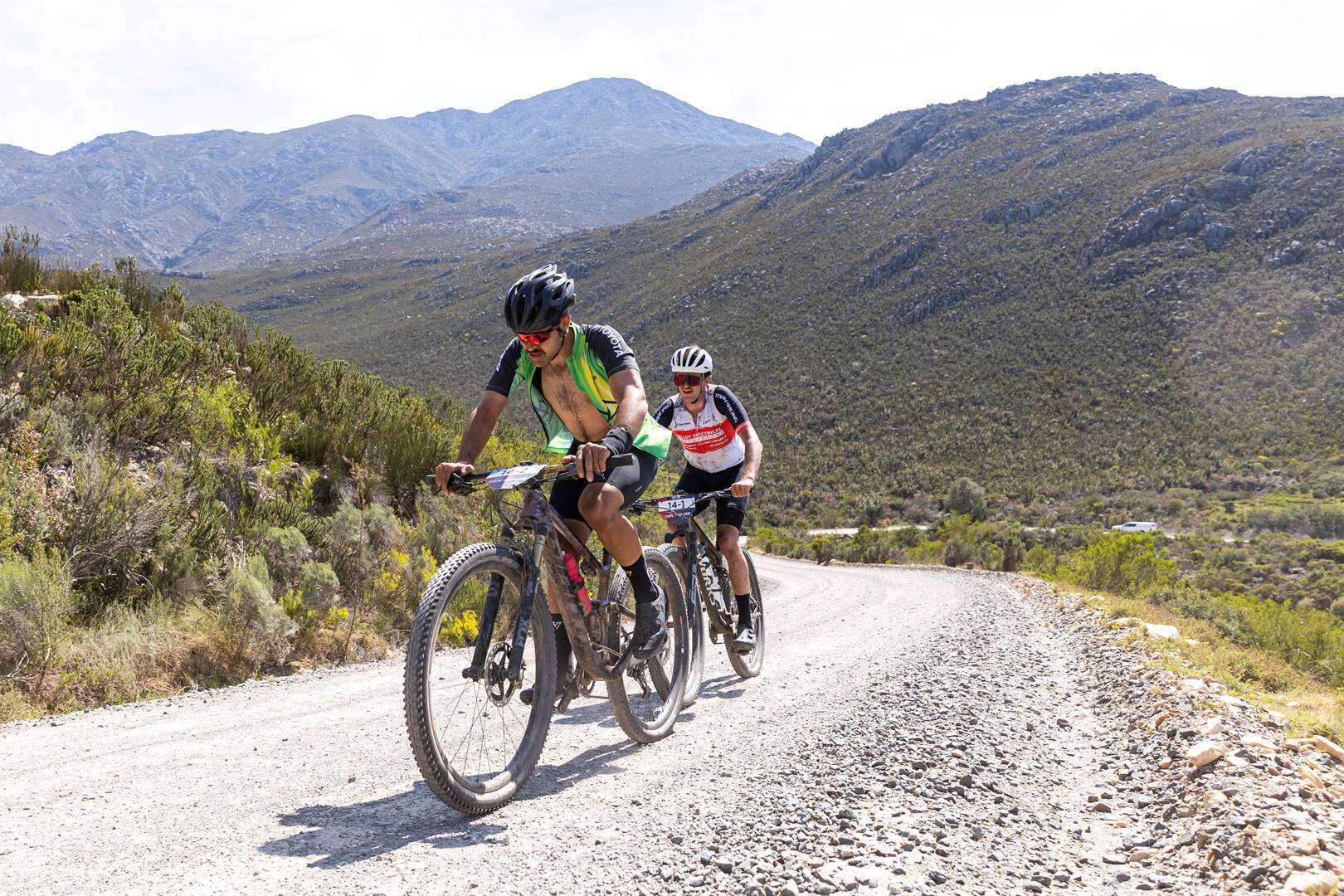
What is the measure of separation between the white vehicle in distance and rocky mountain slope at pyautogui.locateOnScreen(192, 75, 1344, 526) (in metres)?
4.40

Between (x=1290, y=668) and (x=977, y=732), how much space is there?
625 cm

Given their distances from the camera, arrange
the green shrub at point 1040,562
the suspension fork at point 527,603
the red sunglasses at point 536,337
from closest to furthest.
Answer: the suspension fork at point 527,603
the red sunglasses at point 536,337
the green shrub at point 1040,562

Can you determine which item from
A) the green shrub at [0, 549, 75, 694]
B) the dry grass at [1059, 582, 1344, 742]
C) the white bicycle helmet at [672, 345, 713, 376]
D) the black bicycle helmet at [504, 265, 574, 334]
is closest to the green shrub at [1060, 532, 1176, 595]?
the dry grass at [1059, 582, 1344, 742]

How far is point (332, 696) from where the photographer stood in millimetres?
5121

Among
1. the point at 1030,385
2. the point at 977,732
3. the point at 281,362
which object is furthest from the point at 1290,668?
the point at 1030,385

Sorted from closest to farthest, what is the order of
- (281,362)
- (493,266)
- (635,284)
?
1. (281,362)
2. (635,284)
3. (493,266)

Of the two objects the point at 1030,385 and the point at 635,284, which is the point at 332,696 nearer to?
the point at 1030,385

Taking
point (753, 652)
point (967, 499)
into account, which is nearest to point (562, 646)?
point (753, 652)

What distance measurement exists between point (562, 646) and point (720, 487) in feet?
9.68

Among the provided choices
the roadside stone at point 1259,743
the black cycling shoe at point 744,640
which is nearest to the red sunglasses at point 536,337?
the black cycling shoe at point 744,640

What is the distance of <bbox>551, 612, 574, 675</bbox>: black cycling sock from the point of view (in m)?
3.79

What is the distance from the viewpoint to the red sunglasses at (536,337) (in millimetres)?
3795

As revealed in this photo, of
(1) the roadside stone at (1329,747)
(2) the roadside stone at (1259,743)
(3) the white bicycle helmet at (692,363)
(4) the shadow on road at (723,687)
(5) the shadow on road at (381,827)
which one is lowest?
(4) the shadow on road at (723,687)

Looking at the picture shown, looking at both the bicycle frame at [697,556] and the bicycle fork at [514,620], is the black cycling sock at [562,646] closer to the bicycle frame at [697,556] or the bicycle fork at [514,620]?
the bicycle fork at [514,620]
